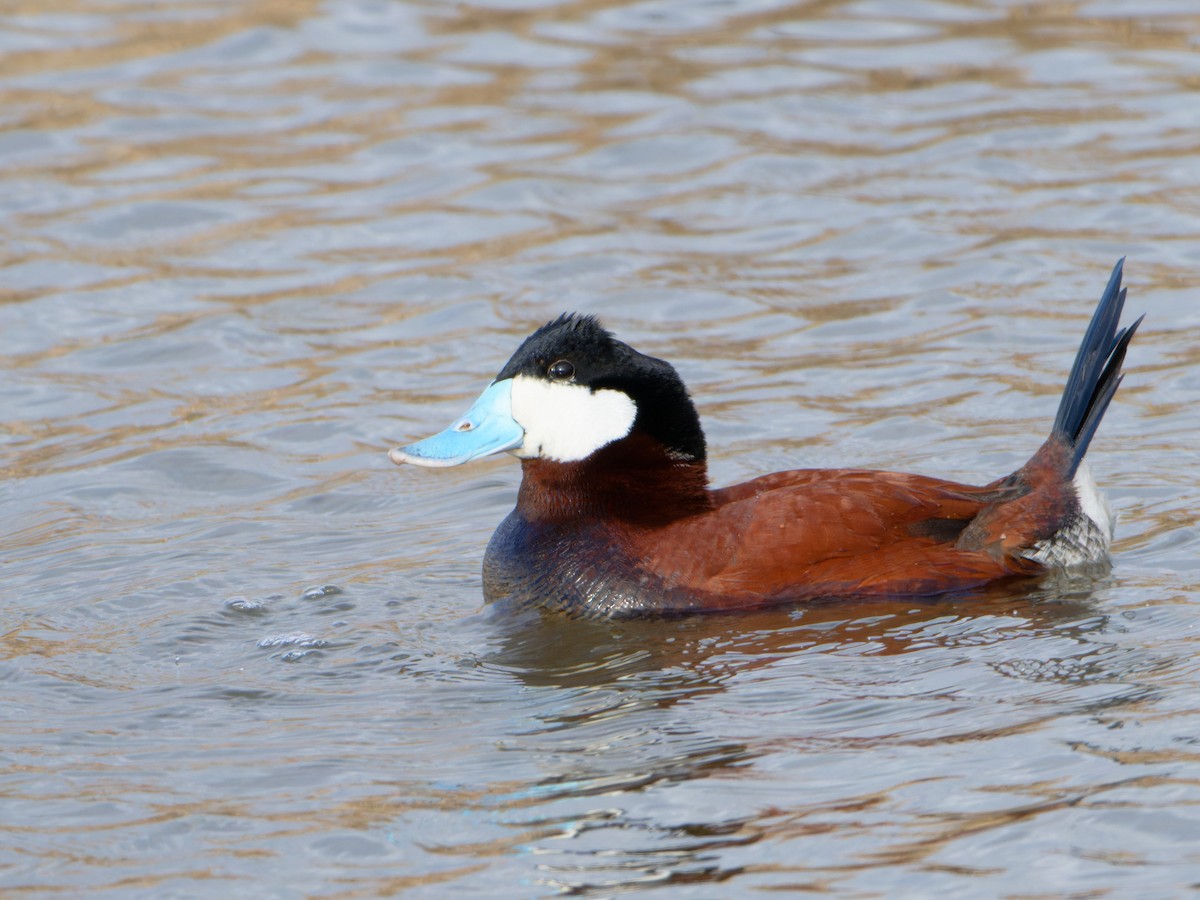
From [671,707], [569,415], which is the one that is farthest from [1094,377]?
[671,707]

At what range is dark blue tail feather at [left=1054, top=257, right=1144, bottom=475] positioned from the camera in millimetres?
5742

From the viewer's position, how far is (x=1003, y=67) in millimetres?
11117

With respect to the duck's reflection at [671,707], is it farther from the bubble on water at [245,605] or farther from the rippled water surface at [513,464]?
the bubble on water at [245,605]

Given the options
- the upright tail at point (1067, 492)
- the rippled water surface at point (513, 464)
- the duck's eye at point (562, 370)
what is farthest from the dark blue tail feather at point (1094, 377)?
the duck's eye at point (562, 370)

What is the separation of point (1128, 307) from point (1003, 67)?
3.41m

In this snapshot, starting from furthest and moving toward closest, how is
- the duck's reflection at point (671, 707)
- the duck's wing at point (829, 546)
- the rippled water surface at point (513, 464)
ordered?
the duck's wing at point (829, 546) → the rippled water surface at point (513, 464) → the duck's reflection at point (671, 707)

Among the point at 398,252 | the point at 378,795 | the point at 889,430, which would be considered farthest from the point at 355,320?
the point at 378,795

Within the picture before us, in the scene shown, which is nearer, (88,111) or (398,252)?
(398,252)

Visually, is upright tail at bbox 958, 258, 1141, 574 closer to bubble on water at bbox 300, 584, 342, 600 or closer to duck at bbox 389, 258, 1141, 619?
duck at bbox 389, 258, 1141, 619

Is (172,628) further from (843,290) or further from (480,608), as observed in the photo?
(843,290)

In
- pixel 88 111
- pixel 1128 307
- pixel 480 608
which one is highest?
pixel 88 111

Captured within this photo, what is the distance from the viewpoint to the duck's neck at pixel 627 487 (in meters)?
5.57

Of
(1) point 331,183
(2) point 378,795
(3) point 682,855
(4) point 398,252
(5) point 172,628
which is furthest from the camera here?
(1) point 331,183

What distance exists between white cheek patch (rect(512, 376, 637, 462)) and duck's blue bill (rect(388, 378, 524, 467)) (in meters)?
0.03
